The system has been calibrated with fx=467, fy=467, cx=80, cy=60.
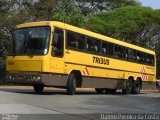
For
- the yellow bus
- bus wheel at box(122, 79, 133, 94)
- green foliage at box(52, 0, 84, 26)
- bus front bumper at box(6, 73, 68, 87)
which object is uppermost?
green foliage at box(52, 0, 84, 26)

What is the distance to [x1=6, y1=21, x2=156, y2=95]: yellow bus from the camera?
804 inches

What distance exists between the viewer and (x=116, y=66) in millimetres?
→ 26734

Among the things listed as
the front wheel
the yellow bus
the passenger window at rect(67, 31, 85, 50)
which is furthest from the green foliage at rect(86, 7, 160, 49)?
the passenger window at rect(67, 31, 85, 50)

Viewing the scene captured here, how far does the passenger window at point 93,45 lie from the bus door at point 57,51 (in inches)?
104

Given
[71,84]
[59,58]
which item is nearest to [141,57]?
[71,84]

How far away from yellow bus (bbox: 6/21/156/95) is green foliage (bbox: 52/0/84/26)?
1488cm

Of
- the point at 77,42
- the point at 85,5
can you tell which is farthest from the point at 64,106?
the point at 85,5

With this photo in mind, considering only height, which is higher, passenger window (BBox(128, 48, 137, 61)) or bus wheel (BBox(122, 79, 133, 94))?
passenger window (BBox(128, 48, 137, 61))

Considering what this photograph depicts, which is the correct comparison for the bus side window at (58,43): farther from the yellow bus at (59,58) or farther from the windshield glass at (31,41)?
the windshield glass at (31,41)

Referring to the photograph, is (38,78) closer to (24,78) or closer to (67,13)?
(24,78)

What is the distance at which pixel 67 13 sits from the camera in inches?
1647

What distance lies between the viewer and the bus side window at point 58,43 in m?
20.6

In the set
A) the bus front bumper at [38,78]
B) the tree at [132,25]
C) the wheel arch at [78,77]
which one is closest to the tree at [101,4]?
the tree at [132,25]

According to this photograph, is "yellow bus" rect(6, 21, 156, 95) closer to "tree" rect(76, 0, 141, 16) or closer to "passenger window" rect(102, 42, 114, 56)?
"passenger window" rect(102, 42, 114, 56)
